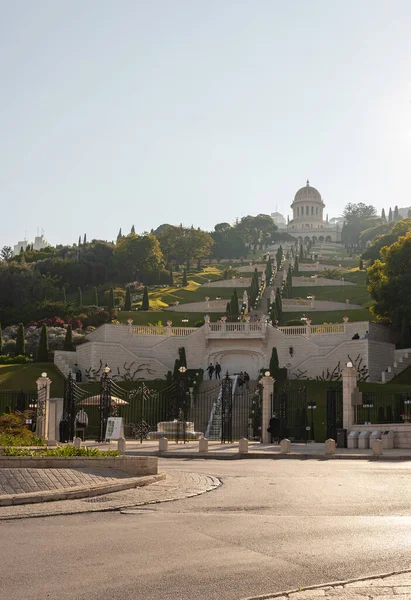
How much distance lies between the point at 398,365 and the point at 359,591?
179 feet

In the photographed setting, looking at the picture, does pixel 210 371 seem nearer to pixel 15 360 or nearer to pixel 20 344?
pixel 15 360

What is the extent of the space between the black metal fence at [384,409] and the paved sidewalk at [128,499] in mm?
19630

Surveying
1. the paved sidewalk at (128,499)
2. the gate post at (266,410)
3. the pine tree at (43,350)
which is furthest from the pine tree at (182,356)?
the paved sidewalk at (128,499)

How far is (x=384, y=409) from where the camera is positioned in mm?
47719

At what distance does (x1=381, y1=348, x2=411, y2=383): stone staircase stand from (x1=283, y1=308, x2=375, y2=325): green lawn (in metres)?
14.2

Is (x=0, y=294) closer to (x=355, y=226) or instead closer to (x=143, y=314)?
(x=143, y=314)

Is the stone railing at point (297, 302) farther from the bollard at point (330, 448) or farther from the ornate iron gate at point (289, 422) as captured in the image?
the bollard at point (330, 448)

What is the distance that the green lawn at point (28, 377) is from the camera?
190 ft

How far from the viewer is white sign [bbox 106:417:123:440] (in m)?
38.1

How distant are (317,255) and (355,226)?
119 ft

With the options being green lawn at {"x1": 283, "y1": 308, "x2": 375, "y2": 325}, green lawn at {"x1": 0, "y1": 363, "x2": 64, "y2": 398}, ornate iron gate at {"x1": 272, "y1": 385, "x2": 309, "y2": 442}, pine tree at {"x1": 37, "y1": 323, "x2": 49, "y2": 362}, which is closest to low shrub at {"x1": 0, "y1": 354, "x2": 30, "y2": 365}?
pine tree at {"x1": 37, "y1": 323, "x2": 49, "y2": 362}

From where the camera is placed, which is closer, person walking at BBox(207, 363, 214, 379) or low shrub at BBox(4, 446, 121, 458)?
low shrub at BBox(4, 446, 121, 458)

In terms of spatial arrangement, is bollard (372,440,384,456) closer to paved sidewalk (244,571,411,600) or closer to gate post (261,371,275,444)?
gate post (261,371,275,444)

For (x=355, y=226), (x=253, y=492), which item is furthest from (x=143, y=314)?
(x=355, y=226)
